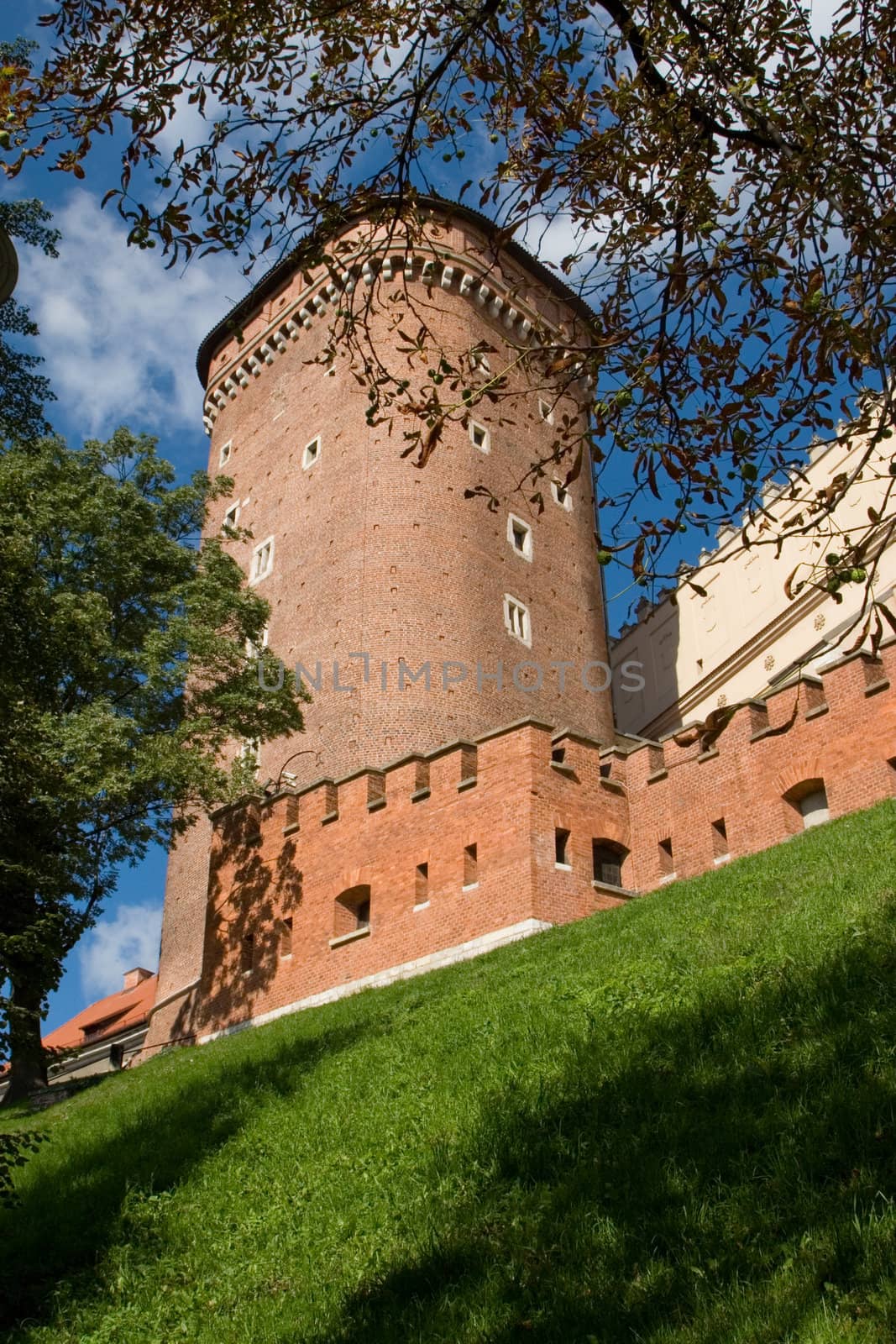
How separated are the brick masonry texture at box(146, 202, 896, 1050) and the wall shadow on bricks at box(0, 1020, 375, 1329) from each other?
4.84 metres

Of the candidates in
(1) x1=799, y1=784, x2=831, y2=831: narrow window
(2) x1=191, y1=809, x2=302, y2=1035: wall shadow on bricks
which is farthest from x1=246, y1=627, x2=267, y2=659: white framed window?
(1) x1=799, y1=784, x2=831, y2=831: narrow window

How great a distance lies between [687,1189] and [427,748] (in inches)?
669

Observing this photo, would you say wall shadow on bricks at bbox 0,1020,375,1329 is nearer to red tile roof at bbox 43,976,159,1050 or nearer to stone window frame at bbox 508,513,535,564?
stone window frame at bbox 508,513,535,564

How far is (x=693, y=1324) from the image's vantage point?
510 centimetres

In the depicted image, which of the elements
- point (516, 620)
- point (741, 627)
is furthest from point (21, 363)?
point (741, 627)

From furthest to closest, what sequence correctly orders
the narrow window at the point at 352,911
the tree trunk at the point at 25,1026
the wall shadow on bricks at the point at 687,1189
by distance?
the narrow window at the point at 352,911 < the tree trunk at the point at 25,1026 < the wall shadow on bricks at the point at 687,1189

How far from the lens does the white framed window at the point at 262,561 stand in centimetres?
2750

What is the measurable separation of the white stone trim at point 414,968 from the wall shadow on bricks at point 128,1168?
364 centimetres

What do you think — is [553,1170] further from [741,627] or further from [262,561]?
[741,627]

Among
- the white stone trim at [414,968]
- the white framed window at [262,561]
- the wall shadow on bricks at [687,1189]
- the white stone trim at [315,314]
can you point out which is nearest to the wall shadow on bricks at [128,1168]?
the wall shadow on bricks at [687,1189]

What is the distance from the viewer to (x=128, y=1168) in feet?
32.0

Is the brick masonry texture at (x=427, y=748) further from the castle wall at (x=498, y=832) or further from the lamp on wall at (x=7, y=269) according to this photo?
the lamp on wall at (x=7, y=269)

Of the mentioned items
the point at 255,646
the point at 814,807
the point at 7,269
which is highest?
the point at 255,646

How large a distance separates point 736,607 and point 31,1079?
19647 millimetres
